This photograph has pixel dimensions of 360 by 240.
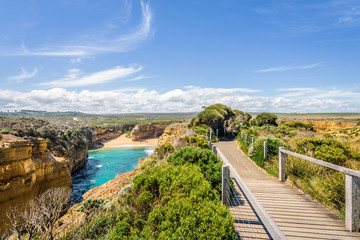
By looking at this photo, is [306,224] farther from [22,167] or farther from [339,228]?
[22,167]

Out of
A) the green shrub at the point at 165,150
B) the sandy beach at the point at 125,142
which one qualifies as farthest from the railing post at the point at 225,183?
the sandy beach at the point at 125,142

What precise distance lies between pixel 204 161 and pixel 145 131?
59.4m

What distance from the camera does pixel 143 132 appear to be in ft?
211

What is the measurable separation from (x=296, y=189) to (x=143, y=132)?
6078 centimetres

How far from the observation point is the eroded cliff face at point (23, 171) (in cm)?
1250

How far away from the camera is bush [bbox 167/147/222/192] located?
19.3ft

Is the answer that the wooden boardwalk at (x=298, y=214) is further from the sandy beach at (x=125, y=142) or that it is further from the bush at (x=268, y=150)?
the sandy beach at (x=125, y=142)

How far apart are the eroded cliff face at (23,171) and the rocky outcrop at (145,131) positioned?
45.9 m

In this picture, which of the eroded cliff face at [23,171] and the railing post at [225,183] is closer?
the railing post at [225,183]

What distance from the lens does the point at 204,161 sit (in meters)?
6.67

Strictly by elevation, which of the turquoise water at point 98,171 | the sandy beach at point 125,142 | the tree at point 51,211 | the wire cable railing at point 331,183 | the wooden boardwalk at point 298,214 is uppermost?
the wire cable railing at point 331,183

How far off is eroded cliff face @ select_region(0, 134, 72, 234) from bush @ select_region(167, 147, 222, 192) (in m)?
13.3

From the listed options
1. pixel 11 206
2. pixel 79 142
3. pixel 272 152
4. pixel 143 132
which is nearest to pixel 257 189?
pixel 272 152

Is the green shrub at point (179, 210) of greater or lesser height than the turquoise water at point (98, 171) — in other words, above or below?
above
